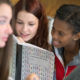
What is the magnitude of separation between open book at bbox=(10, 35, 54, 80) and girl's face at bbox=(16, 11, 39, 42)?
19 cm

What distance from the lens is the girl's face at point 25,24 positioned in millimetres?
847

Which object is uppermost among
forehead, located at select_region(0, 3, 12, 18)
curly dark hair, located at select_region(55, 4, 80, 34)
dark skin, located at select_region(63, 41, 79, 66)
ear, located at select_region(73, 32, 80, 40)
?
forehead, located at select_region(0, 3, 12, 18)

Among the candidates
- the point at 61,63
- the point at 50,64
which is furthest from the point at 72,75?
the point at 61,63

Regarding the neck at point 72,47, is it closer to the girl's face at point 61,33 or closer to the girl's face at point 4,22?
the girl's face at point 61,33

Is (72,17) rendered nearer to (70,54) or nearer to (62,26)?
(62,26)

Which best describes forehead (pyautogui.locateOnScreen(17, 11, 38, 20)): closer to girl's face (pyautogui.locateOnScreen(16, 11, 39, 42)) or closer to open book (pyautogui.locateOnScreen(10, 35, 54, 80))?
girl's face (pyautogui.locateOnScreen(16, 11, 39, 42))

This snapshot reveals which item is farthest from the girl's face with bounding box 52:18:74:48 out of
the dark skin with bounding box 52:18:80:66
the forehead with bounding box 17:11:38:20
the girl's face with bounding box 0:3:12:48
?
the girl's face with bounding box 0:3:12:48

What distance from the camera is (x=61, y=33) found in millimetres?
841

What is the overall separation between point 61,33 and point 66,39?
39 millimetres

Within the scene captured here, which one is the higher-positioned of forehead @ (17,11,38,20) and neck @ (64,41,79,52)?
forehead @ (17,11,38,20)

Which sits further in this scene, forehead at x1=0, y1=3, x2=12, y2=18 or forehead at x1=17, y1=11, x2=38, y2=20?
forehead at x1=17, y1=11, x2=38, y2=20

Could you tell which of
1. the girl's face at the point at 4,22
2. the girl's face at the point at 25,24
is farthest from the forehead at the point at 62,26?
the girl's face at the point at 4,22

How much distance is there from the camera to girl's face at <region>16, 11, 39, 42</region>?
85 cm

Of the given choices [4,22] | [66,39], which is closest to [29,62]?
[4,22]
